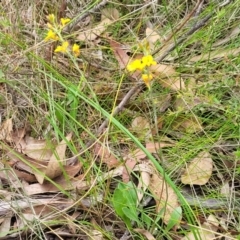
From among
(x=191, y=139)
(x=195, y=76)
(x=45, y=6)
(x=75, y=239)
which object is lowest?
(x=75, y=239)

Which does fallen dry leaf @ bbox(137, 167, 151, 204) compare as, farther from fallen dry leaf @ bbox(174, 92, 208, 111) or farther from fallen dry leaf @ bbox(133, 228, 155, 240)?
fallen dry leaf @ bbox(174, 92, 208, 111)

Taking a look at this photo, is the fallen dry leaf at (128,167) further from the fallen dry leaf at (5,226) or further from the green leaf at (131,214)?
the fallen dry leaf at (5,226)

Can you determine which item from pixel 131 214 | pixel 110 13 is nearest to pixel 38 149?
pixel 131 214

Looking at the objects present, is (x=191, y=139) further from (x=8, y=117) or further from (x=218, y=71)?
(x=8, y=117)

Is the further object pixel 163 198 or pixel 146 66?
pixel 163 198

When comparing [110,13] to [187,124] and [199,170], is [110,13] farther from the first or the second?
[199,170]

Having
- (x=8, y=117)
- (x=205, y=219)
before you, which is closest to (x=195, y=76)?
(x=205, y=219)
